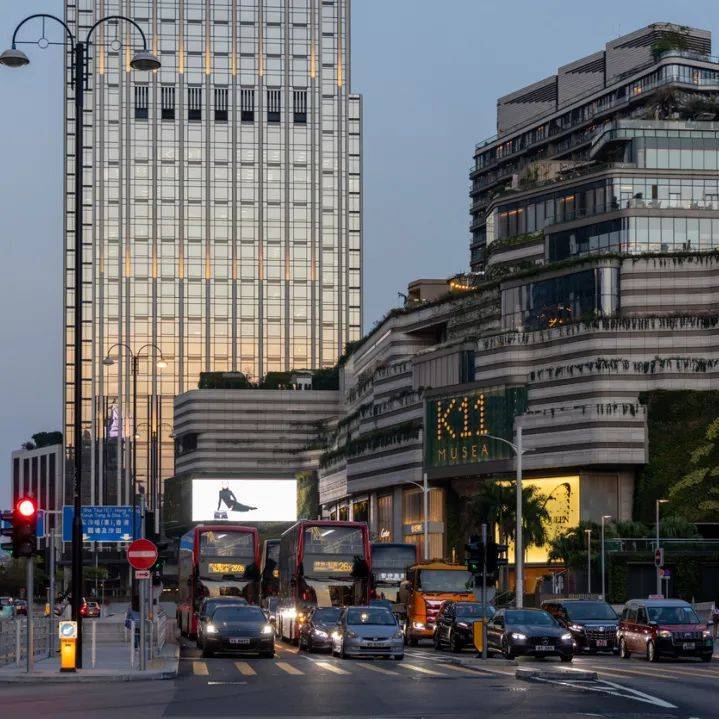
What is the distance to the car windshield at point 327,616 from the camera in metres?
56.3

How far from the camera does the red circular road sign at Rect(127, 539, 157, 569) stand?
39344 millimetres

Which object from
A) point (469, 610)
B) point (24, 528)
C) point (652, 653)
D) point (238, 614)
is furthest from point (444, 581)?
point (24, 528)

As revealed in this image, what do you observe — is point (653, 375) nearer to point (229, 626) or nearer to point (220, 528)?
point (220, 528)

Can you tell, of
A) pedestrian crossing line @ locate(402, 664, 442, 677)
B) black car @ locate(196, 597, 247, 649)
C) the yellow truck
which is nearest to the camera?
pedestrian crossing line @ locate(402, 664, 442, 677)

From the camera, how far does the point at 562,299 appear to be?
446 feet

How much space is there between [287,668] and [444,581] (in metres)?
24.2

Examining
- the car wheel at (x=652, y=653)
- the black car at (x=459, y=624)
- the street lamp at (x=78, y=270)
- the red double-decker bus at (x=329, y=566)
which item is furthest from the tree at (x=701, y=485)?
the street lamp at (x=78, y=270)

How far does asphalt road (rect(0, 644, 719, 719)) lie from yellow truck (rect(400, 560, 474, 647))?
2166 centimetres

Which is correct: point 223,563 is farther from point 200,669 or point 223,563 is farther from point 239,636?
point 200,669

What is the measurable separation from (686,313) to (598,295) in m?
6.96

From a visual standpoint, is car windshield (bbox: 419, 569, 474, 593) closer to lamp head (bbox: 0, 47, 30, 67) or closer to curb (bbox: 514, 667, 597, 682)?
curb (bbox: 514, 667, 597, 682)

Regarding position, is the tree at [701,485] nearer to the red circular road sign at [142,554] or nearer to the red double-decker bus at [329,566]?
the red double-decker bus at [329,566]

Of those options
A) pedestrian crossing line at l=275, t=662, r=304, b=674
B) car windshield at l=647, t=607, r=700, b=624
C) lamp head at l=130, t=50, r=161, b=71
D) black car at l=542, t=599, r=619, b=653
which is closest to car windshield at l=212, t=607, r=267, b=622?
pedestrian crossing line at l=275, t=662, r=304, b=674

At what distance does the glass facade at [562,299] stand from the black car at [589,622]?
248 ft
